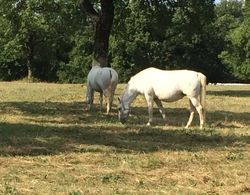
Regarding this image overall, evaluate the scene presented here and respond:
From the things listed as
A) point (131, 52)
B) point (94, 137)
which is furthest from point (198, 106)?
point (131, 52)

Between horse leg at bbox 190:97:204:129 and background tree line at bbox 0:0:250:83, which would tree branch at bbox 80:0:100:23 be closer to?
horse leg at bbox 190:97:204:129

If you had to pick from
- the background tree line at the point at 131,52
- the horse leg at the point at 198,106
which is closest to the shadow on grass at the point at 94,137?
the horse leg at the point at 198,106

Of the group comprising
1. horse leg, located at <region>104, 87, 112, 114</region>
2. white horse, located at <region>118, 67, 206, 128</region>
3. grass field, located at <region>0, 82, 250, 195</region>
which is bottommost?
grass field, located at <region>0, 82, 250, 195</region>

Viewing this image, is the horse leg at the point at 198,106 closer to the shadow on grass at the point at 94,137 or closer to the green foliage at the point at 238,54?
the shadow on grass at the point at 94,137

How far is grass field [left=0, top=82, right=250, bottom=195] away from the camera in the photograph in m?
8.31

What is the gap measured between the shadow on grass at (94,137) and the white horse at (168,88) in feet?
2.05

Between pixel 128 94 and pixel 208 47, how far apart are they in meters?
49.5

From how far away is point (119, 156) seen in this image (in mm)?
10688

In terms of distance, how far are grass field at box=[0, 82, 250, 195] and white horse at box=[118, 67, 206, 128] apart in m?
0.54

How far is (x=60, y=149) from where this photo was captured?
11.3 meters

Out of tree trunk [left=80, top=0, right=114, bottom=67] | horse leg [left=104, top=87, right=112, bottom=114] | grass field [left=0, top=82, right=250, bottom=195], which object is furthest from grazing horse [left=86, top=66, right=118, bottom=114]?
tree trunk [left=80, top=0, right=114, bottom=67]

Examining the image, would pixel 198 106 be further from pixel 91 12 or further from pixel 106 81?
pixel 91 12

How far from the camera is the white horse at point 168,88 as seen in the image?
15.6 meters

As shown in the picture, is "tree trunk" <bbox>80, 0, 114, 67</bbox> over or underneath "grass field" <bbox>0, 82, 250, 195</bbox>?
over
